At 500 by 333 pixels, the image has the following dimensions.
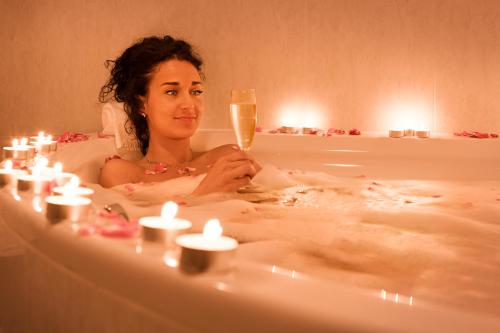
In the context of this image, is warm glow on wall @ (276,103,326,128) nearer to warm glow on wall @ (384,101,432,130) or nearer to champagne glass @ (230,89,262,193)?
warm glow on wall @ (384,101,432,130)

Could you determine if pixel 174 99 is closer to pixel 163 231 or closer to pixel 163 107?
pixel 163 107

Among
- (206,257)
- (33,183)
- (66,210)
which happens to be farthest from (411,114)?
(206,257)

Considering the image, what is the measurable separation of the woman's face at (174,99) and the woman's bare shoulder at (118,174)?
192 mm

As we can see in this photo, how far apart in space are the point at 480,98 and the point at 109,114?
188 cm

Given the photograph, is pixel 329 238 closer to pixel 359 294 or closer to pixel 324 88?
pixel 359 294

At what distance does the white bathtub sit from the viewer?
0.46m

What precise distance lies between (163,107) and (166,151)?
0.19 m

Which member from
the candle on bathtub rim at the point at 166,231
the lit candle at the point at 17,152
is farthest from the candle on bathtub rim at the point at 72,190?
the lit candle at the point at 17,152

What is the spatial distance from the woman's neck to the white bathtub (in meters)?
0.99

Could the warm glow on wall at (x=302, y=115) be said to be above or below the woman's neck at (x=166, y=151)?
above

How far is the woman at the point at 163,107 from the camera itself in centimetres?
190

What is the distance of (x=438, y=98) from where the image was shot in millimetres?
2836

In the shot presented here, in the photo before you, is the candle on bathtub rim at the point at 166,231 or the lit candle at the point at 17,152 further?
the lit candle at the point at 17,152

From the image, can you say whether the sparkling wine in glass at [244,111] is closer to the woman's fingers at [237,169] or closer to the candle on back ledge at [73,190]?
the woman's fingers at [237,169]
